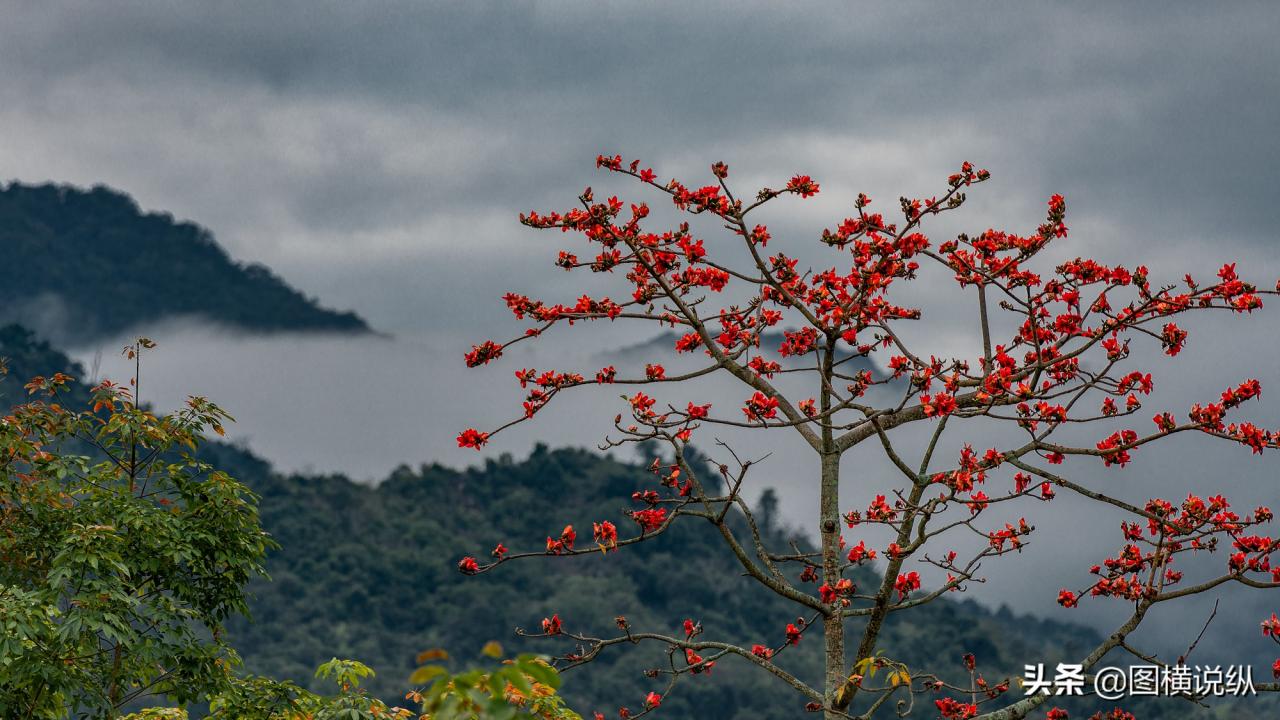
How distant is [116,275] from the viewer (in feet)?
418

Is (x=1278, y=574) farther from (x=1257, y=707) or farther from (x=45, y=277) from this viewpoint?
(x=45, y=277)

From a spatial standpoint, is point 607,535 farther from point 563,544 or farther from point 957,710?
point 957,710

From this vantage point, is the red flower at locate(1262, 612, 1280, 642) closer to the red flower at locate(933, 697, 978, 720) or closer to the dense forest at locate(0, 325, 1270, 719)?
the red flower at locate(933, 697, 978, 720)

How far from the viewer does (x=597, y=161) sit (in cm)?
800

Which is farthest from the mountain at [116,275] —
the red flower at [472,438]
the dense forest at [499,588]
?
the red flower at [472,438]

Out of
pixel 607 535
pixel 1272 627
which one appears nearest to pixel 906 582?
pixel 607 535

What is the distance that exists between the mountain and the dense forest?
153 ft

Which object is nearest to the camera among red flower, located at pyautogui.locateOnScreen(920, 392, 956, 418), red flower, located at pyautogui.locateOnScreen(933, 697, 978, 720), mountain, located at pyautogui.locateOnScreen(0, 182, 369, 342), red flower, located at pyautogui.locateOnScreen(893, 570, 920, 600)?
red flower, located at pyautogui.locateOnScreen(920, 392, 956, 418)

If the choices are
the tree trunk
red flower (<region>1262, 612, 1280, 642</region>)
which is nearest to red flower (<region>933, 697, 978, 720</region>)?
the tree trunk

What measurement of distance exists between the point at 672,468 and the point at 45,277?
12807 cm

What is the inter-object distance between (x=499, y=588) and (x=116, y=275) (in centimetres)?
7074

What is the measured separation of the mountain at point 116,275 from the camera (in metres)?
125

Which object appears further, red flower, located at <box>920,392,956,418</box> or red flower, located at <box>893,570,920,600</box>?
red flower, located at <box>893,570,920,600</box>

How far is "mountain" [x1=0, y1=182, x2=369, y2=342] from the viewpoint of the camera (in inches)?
4916
